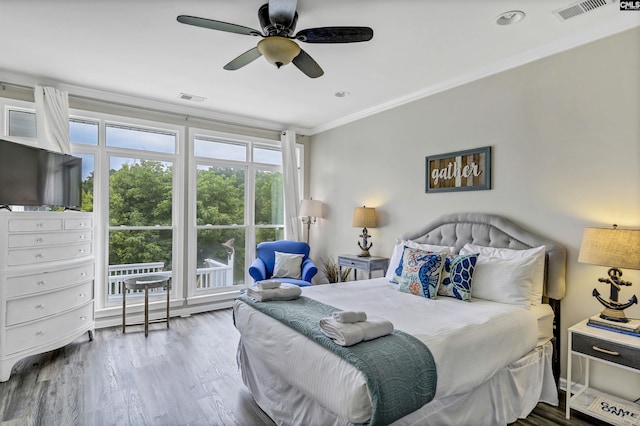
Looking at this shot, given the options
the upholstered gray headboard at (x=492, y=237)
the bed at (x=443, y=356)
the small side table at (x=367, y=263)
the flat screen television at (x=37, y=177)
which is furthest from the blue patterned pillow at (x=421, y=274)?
the flat screen television at (x=37, y=177)

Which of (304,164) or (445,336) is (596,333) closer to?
(445,336)

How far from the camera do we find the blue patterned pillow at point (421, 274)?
111 inches

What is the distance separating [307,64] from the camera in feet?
8.81

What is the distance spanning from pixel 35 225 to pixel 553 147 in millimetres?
4546

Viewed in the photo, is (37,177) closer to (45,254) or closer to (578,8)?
(45,254)

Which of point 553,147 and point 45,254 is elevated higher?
point 553,147

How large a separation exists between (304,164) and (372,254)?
6.91 feet

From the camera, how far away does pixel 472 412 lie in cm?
204

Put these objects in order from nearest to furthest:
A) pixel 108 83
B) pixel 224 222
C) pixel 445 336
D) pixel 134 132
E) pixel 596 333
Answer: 1. pixel 445 336
2. pixel 596 333
3. pixel 108 83
4. pixel 134 132
5. pixel 224 222

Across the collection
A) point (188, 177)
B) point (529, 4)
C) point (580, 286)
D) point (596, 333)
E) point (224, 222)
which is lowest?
point (596, 333)

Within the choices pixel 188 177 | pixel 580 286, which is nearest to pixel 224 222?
pixel 188 177

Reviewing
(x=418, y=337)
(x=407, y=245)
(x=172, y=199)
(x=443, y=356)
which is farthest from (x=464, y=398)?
(x=172, y=199)

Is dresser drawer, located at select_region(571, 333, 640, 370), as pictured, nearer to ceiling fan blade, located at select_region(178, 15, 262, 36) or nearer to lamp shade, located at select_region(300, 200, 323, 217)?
ceiling fan blade, located at select_region(178, 15, 262, 36)

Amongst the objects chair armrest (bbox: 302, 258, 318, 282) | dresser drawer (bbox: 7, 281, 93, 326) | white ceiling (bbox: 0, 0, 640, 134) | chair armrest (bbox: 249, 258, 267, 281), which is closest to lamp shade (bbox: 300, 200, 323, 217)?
chair armrest (bbox: 302, 258, 318, 282)
